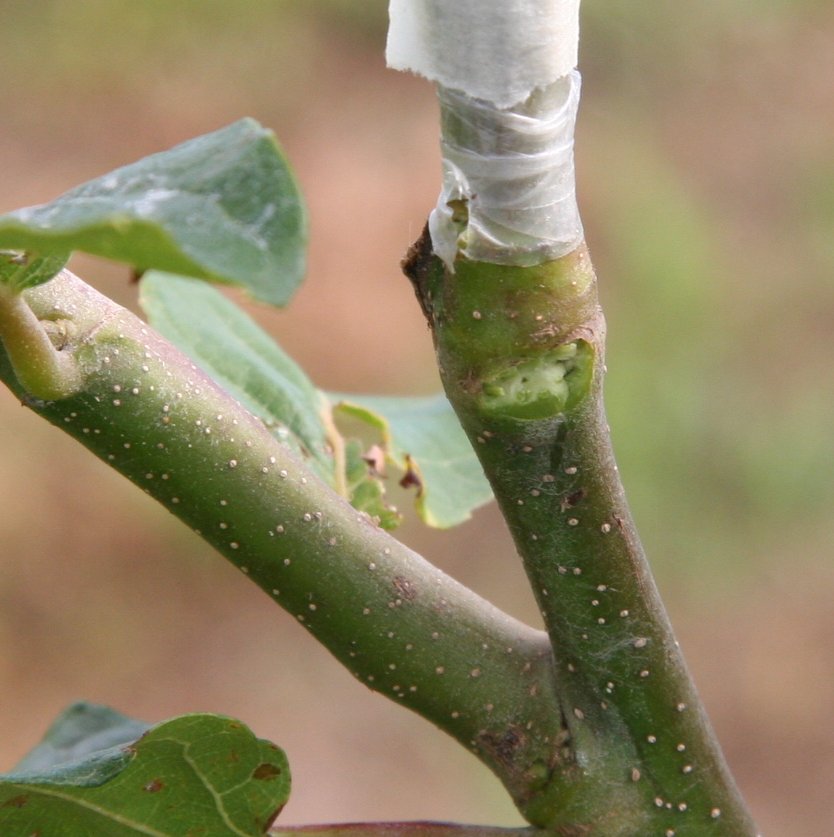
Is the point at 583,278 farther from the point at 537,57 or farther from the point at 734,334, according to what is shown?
the point at 734,334

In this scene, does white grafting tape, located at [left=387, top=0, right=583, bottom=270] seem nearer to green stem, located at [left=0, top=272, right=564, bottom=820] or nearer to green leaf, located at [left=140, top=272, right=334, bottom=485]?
green stem, located at [left=0, top=272, right=564, bottom=820]

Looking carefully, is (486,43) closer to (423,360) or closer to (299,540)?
(299,540)

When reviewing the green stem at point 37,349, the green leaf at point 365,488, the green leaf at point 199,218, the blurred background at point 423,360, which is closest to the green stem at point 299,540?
the green stem at point 37,349

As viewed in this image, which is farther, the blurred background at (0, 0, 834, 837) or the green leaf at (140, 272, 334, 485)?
the blurred background at (0, 0, 834, 837)

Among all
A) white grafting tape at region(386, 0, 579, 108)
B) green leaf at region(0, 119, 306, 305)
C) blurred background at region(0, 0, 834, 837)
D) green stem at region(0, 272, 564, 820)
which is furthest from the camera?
blurred background at region(0, 0, 834, 837)

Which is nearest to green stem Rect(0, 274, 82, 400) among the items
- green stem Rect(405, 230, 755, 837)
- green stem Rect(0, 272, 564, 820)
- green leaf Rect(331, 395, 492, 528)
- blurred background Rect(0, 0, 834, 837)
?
green stem Rect(0, 272, 564, 820)

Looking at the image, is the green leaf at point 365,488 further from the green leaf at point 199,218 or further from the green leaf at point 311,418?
the green leaf at point 199,218

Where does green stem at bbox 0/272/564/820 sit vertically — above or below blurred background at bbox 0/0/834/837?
below
